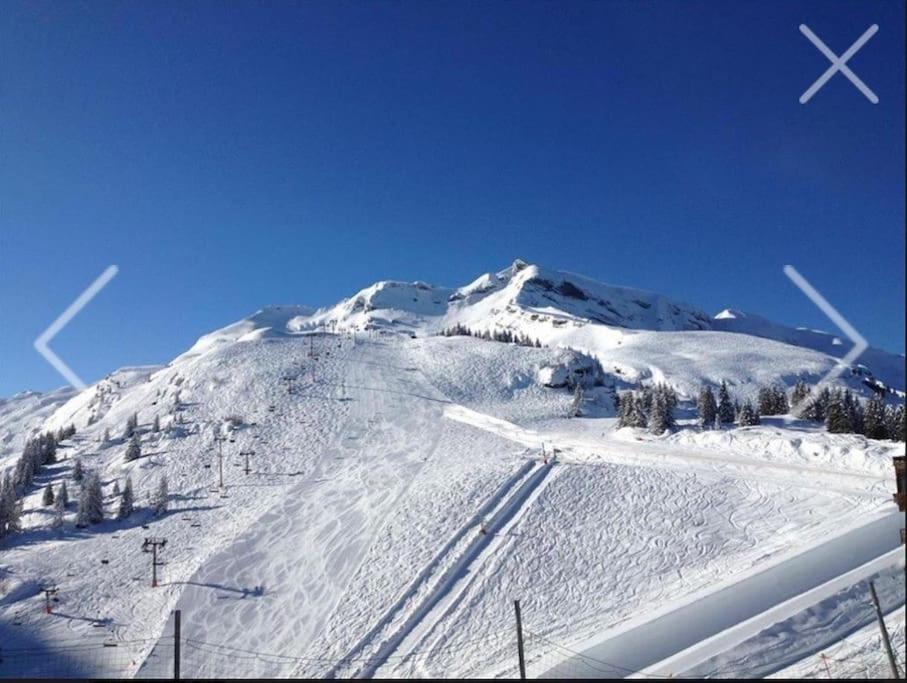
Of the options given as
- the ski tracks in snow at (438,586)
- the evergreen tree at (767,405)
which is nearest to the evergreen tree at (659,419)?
the evergreen tree at (767,405)

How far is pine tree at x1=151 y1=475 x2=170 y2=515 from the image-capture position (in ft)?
139

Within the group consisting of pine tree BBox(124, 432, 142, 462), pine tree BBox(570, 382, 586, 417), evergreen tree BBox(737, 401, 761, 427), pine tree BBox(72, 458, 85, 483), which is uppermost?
pine tree BBox(570, 382, 586, 417)

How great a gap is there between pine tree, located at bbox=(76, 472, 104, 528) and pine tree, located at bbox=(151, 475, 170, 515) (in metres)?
3.24

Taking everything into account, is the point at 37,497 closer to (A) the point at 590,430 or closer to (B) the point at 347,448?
(B) the point at 347,448

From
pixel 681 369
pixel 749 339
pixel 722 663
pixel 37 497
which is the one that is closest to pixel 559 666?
pixel 722 663

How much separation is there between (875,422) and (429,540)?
35648mm

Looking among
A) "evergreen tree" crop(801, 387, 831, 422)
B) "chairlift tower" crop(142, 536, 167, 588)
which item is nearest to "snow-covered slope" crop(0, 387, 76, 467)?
"chairlift tower" crop(142, 536, 167, 588)

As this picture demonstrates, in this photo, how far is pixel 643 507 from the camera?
32469 mm

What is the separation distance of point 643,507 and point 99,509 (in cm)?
3489

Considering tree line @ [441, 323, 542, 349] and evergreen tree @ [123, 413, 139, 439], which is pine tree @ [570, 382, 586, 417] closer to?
tree line @ [441, 323, 542, 349]

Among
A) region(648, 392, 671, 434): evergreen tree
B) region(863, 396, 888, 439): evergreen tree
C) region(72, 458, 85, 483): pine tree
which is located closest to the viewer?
region(863, 396, 888, 439): evergreen tree

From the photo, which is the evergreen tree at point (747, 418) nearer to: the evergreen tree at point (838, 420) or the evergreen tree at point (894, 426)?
the evergreen tree at point (838, 420)

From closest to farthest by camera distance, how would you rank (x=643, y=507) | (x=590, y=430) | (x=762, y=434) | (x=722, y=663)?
(x=722, y=663) → (x=643, y=507) → (x=762, y=434) → (x=590, y=430)

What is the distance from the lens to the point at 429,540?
31359 millimetres
